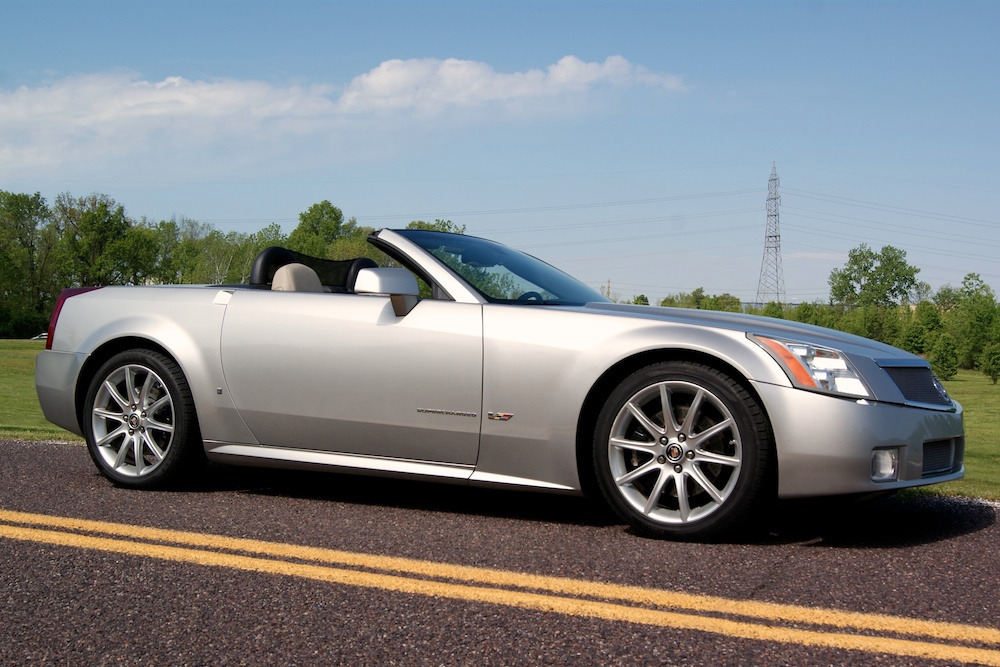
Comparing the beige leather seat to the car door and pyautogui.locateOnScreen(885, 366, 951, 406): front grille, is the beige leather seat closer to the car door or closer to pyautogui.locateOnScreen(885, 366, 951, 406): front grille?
the car door

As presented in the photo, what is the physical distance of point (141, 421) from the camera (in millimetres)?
5246

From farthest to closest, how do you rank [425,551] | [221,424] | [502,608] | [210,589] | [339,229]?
[339,229] → [221,424] → [425,551] → [210,589] → [502,608]

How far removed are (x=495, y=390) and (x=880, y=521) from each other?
195cm

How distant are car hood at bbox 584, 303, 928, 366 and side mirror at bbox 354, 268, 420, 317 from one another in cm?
86

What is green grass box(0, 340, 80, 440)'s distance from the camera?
8267 mm

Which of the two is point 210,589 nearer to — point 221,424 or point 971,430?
point 221,424

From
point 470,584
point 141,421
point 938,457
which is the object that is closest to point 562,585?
point 470,584

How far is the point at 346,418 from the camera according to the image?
4668mm

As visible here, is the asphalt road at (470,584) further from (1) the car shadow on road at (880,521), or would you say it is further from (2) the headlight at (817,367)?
(2) the headlight at (817,367)

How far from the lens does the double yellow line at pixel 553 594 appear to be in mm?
2732

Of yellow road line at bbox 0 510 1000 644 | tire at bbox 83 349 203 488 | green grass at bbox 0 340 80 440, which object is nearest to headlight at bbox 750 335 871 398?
yellow road line at bbox 0 510 1000 644

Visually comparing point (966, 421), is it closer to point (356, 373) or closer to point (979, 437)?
point (979, 437)

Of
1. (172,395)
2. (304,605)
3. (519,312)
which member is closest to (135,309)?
(172,395)

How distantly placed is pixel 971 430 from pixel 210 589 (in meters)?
25.0
